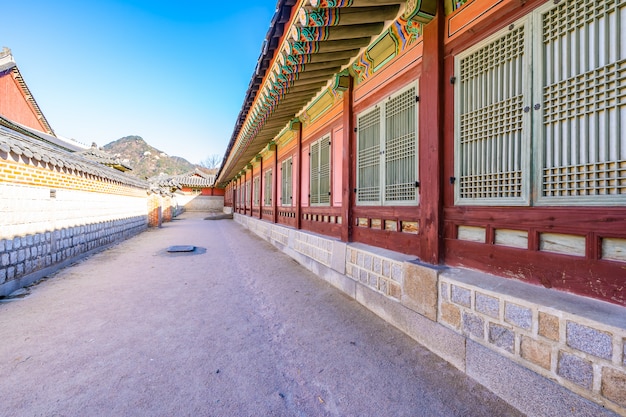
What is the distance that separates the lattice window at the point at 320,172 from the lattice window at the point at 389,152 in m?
1.22

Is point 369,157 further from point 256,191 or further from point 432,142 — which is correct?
point 256,191

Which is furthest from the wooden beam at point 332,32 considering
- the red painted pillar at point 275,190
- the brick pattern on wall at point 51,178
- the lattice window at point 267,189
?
the lattice window at point 267,189

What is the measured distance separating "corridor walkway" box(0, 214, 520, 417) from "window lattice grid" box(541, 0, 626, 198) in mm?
1661

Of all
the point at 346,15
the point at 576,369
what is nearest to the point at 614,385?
the point at 576,369

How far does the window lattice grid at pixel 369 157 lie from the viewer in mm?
3760

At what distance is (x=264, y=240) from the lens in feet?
33.0

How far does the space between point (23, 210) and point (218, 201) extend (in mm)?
28283

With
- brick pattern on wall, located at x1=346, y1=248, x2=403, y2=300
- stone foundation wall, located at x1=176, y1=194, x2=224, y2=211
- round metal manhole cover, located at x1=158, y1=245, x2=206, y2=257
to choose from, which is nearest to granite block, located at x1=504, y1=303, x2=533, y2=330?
brick pattern on wall, located at x1=346, y1=248, x2=403, y2=300

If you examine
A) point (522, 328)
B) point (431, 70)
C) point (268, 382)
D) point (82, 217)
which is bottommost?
point (268, 382)

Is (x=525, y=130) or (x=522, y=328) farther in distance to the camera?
(x=525, y=130)

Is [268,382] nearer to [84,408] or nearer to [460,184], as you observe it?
[84,408]

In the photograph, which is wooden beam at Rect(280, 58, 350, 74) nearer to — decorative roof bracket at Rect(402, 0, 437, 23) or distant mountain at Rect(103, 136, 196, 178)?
decorative roof bracket at Rect(402, 0, 437, 23)

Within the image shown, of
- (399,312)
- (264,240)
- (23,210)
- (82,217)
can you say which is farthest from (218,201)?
(399,312)

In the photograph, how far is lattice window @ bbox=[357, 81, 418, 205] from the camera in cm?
313
